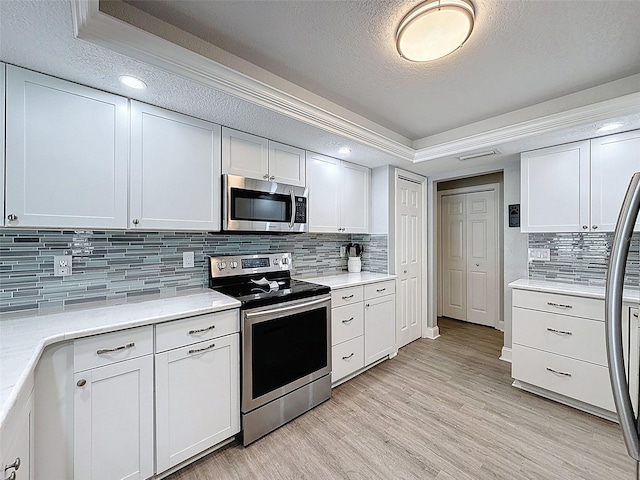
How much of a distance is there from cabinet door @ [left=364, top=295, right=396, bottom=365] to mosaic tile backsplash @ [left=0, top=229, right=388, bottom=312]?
126 cm

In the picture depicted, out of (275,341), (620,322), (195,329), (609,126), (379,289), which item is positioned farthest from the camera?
(379,289)

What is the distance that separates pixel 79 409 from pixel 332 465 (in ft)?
4.56

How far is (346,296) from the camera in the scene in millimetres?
2562

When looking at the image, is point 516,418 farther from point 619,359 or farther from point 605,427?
point 619,359

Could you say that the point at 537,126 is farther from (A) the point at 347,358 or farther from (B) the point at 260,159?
(A) the point at 347,358

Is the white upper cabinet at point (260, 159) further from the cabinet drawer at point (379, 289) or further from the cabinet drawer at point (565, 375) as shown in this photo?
the cabinet drawer at point (565, 375)

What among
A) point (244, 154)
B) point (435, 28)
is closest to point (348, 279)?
point (244, 154)

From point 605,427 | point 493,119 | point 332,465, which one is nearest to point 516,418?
point 605,427

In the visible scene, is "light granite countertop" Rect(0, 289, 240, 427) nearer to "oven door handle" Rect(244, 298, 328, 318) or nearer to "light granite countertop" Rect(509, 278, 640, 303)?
"oven door handle" Rect(244, 298, 328, 318)

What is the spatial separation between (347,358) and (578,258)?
7.86 ft

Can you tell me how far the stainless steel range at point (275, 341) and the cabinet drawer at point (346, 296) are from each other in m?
0.12

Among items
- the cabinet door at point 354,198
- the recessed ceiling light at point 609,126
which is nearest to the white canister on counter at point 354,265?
the cabinet door at point 354,198

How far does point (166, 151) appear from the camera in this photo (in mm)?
1843

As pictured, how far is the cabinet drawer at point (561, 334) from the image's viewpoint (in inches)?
83.1
